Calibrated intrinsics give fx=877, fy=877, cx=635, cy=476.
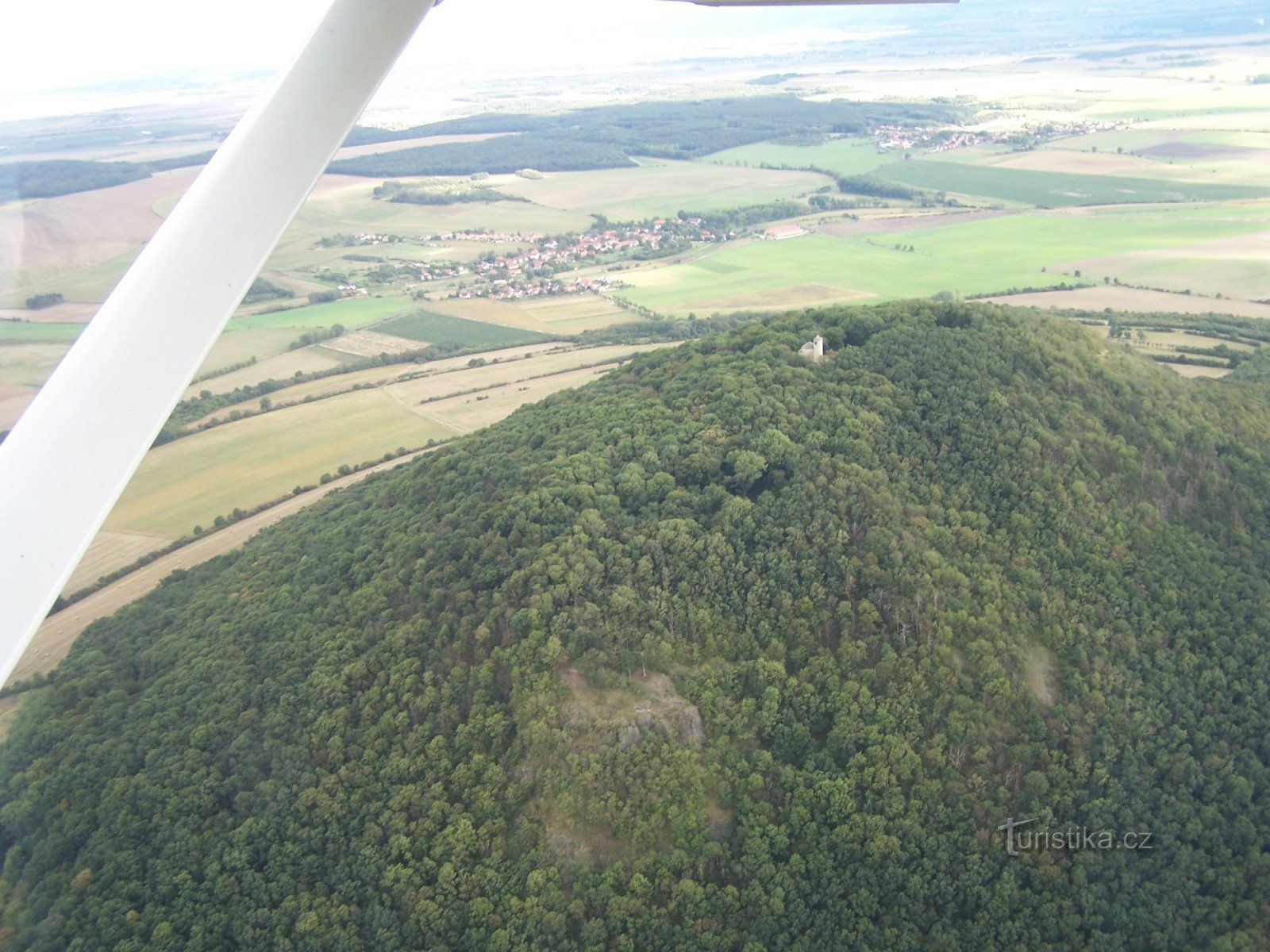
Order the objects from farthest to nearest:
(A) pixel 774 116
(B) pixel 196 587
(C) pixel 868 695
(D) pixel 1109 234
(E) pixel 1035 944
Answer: (A) pixel 774 116
(D) pixel 1109 234
(B) pixel 196 587
(C) pixel 868 695
(E) pixel 1035 944

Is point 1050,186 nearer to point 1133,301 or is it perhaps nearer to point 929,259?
point 929,259

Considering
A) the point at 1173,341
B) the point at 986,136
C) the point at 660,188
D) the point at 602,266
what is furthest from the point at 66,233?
the point at 986,136

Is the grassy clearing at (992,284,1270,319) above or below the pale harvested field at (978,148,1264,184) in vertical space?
below

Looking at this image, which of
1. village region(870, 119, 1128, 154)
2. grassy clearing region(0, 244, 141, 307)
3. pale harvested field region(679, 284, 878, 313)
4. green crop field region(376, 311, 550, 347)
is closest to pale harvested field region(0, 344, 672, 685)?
green crop field region(376, 311, 550, 347)

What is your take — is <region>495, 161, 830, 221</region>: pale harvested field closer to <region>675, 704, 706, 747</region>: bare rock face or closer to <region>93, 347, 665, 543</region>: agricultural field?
<region>93, 347, 665, 543</region>: agricultural field

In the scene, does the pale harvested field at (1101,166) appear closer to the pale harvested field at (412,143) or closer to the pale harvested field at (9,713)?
the pale harvested field at (412,143)

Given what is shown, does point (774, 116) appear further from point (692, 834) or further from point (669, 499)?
point (692, 834)

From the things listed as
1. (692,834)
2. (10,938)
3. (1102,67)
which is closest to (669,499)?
(692,834)
